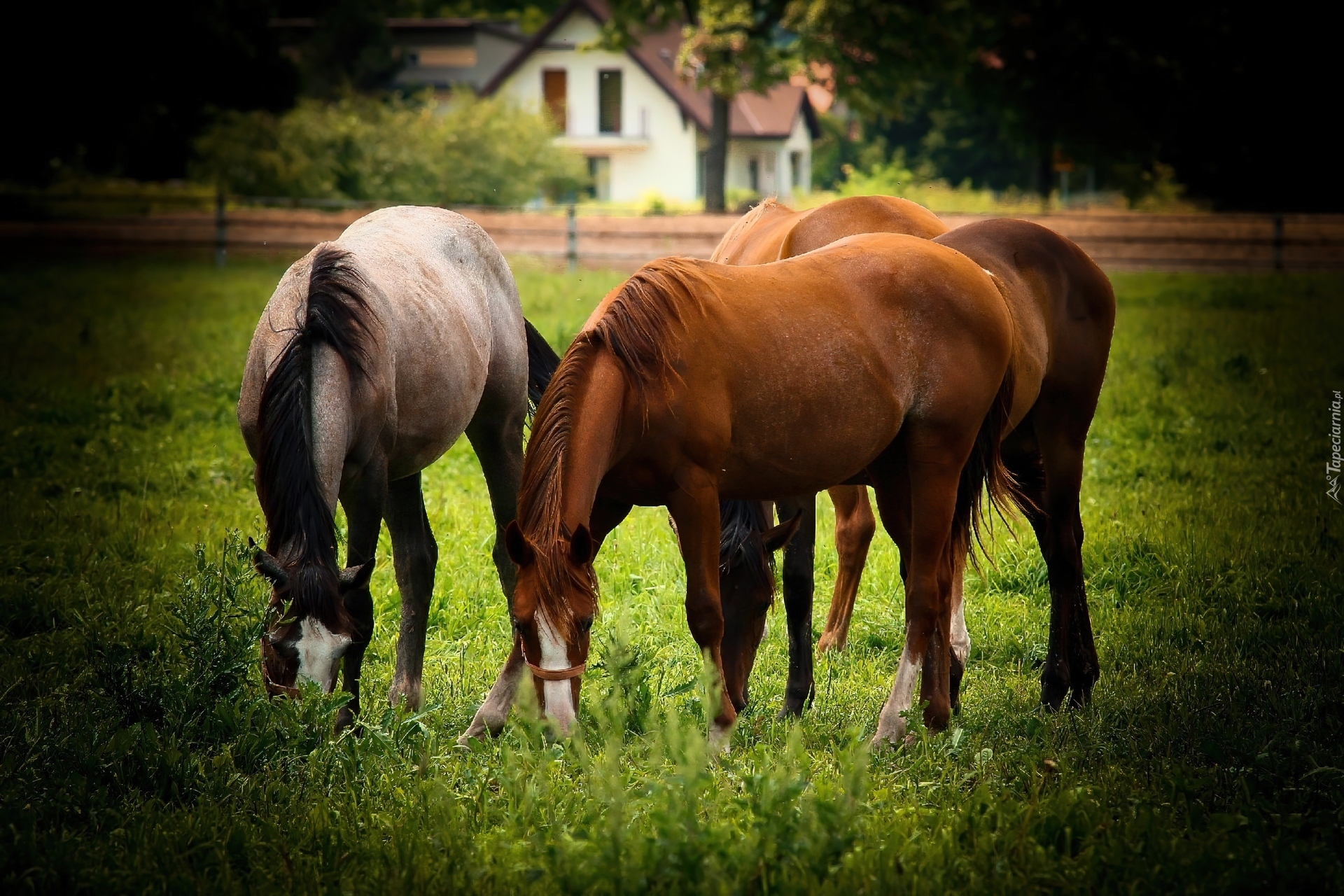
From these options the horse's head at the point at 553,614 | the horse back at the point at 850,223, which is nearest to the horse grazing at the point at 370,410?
the horse's head at the point at 553,614

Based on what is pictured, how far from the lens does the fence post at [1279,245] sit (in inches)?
773

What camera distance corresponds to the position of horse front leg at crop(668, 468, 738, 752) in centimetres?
385

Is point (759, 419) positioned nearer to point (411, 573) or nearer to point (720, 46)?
point (411, 573)

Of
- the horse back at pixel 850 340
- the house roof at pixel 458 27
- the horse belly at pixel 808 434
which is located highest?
the house roof at pixel 458 27

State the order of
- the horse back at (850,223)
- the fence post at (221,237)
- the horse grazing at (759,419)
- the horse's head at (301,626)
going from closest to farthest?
the horse grazing at (759,419) → the horse's head at (301,626) → the horse back at (850,223) → the fence post at (221,237)

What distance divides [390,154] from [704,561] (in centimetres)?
2758

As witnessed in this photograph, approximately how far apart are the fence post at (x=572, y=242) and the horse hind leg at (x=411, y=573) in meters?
15.7

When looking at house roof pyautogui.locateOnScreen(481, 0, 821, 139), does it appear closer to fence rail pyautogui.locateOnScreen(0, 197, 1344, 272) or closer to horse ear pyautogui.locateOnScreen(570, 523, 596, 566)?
fence rail pyautogui.locateOnScreen(0, 197, 1344, 272)

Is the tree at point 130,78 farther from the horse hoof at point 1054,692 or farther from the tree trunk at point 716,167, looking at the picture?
the horse hoof at point 1054,692

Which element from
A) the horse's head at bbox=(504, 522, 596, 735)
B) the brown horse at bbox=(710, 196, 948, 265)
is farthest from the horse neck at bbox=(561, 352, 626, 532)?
the brown horse at bbox=(710, 196, 948, 265)

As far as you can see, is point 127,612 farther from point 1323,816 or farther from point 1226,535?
point 1226,535

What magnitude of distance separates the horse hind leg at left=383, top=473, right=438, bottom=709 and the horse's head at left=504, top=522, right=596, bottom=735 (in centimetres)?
151

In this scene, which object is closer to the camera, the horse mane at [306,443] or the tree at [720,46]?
the horse mane at [306,443]

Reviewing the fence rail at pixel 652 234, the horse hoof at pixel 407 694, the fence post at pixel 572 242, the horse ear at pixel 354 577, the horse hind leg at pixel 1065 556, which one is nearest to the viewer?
the horse ear at pixel 354 577
